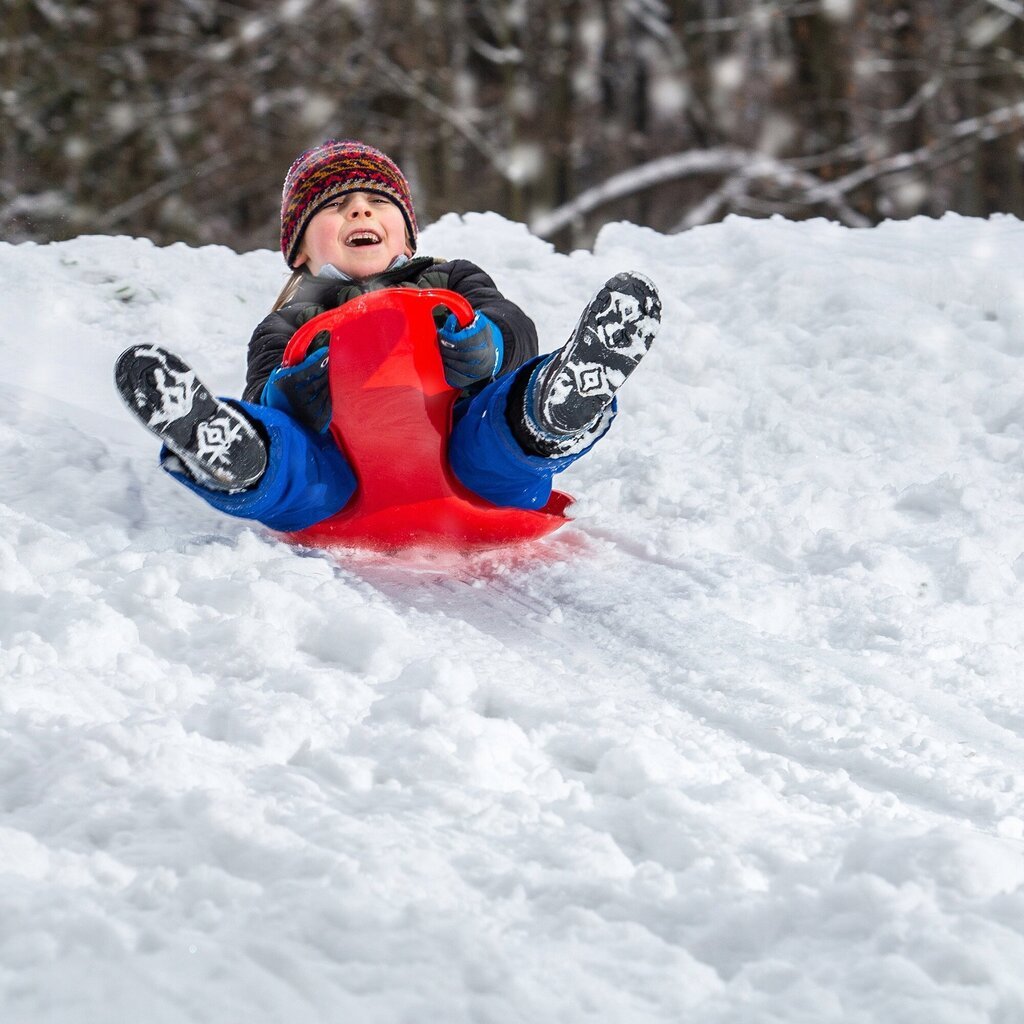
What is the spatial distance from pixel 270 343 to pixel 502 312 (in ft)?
1.39

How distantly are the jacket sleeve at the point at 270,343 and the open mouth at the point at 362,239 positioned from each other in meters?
0.15

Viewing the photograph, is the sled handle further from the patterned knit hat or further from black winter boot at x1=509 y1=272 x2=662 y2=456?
the patterned knit hat

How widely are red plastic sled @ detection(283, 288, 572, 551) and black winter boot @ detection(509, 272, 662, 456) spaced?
286 mm

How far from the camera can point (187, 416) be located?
1814mm

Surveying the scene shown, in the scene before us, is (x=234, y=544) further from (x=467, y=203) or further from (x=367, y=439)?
(x=467, y=203)

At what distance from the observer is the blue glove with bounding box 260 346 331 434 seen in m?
2.12

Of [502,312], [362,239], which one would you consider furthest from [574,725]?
[362,239]

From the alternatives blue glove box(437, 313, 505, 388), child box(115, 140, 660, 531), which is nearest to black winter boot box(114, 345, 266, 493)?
child box(115, 140, 660, 531)

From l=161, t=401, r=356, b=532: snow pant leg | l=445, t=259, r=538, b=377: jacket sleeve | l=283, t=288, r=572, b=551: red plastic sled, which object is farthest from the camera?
l=445, t=259, r=538, b=377: jacket sleeve

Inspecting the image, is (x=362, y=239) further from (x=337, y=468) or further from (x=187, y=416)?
(x=187, y=416)

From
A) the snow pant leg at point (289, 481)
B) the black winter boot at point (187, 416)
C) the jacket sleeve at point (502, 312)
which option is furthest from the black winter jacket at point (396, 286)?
the black winter boot at point (187, 416)

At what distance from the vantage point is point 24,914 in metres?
1.05

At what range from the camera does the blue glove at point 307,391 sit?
2115 mm

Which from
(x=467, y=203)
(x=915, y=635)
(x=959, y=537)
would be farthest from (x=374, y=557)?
(x=467, y=203)
